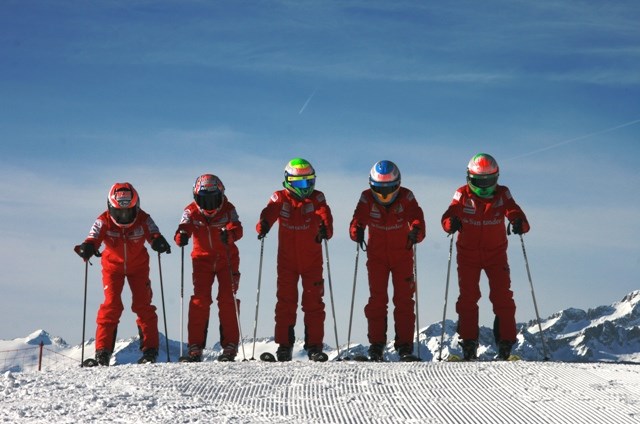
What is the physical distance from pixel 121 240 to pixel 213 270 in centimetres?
132

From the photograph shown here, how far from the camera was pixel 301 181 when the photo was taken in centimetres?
1261

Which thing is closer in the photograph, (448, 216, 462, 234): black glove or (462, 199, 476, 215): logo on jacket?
(448, 216, 462, 234): black glove

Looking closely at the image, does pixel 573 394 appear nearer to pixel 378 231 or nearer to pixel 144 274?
pixel 378 231

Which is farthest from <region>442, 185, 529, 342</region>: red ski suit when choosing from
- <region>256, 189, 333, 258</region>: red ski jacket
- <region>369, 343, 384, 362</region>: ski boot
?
<region>256, 189, 333, 258</region>: red ski jacket

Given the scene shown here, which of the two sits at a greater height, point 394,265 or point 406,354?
point 394,265

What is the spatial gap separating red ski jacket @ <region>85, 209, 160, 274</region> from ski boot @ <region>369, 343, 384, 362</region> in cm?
333

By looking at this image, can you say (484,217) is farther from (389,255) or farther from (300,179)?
(300,179)

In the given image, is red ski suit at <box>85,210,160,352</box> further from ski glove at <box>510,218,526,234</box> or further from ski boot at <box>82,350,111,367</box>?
ski glove at <box>510,218,526,234</box>

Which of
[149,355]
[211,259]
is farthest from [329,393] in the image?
[149,355]

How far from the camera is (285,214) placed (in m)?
12.7

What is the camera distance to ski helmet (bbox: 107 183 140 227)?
12.5 meters

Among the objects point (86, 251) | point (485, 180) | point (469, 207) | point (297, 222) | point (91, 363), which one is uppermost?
point (485, 180)

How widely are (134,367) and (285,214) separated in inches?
125

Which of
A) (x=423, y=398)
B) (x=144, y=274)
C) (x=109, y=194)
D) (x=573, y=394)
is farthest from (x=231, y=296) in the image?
(x=573, y=394)
